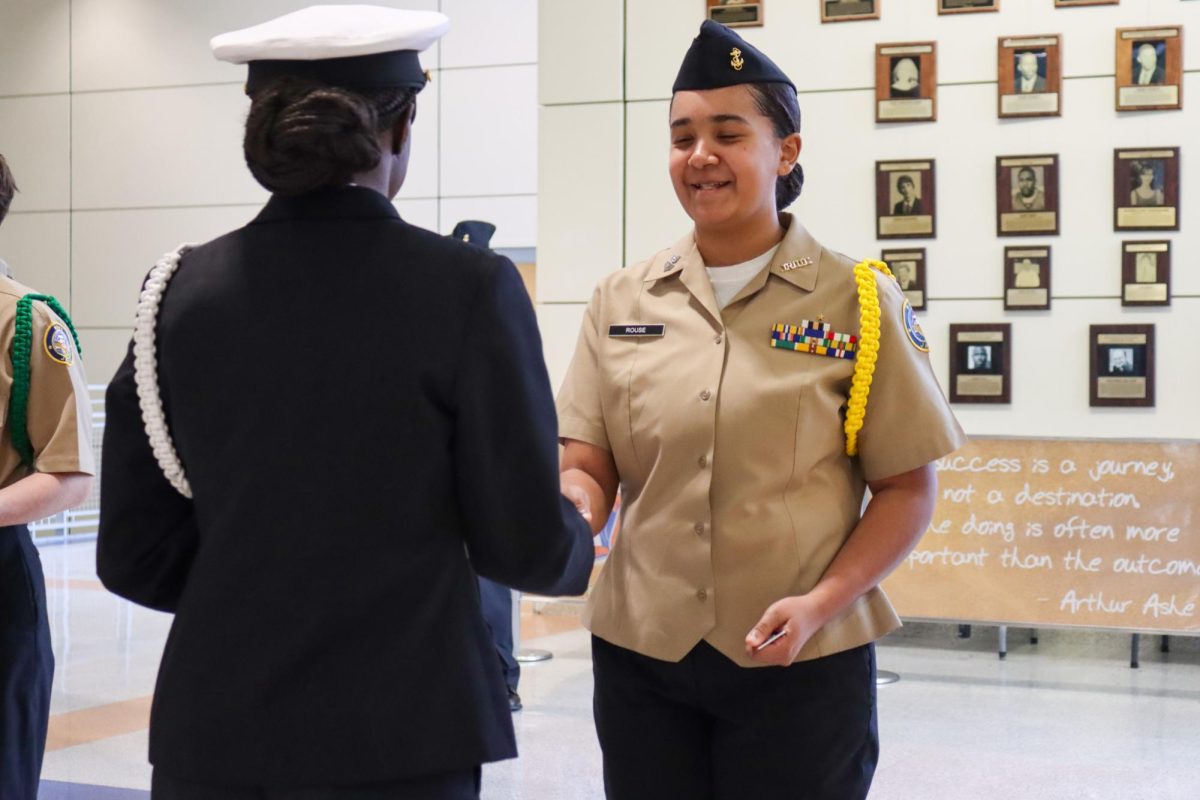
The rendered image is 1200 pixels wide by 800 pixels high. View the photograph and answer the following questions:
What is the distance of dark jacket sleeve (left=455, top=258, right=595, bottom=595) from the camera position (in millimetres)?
1299

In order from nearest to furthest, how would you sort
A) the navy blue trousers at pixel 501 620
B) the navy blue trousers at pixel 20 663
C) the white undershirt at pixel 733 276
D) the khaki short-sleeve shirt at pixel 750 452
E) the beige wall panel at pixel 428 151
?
the khaki short-sleeve shirt at pixel 750 452 → the white undershirt at pixel 733 276 → the navy blue trousers at pixel 20 663 → the navy blue trousers at pixel 501 620 → the beige wall panel at pixel 428 151

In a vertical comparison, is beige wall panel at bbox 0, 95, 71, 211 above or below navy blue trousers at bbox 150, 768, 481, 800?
above

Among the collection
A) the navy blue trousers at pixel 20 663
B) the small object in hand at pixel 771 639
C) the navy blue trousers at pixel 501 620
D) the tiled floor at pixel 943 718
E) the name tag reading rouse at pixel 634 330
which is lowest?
the tiled floor at pixel 943 718

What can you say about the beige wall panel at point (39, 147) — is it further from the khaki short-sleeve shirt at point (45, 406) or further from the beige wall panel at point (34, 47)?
the khaki short-sleeve shirt at point (45, 406)

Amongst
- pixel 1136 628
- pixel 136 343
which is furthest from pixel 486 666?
pixel 1136 628

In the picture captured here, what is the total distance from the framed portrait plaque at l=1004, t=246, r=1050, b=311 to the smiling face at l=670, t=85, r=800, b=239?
14.1ft

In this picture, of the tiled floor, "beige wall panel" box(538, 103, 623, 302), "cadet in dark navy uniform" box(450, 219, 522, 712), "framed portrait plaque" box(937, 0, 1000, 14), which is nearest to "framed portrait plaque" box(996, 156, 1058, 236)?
"framed portrait plaque" box(937, 0, 1000, 14)

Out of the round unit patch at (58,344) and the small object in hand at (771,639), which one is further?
the round unit patch at (58,344)

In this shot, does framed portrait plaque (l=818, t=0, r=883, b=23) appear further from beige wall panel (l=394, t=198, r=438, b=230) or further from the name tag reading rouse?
beige wall panel (l=394, t=198, r=438, b=230)

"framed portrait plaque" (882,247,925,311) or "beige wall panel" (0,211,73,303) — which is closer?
"framed portrait plaque" (882,247,925,311)

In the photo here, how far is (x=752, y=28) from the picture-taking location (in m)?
6.26

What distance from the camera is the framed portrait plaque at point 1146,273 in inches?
228

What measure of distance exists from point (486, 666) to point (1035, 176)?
511 centimetres

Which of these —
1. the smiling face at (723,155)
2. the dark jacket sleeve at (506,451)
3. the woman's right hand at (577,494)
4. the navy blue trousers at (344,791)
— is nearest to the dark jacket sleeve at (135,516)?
the navy blue trousers at (344,791)
